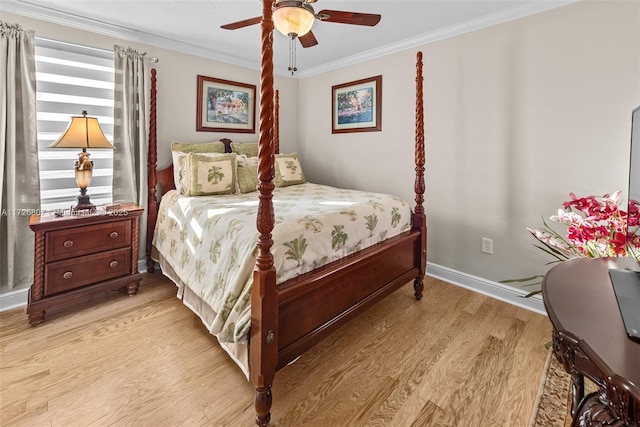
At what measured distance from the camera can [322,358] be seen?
189 centimetres

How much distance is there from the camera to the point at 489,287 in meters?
2.73

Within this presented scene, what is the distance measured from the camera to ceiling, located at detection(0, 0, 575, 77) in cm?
236

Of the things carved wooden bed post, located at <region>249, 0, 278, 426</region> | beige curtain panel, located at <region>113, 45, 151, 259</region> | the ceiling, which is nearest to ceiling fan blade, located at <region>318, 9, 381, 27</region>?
the ceiling

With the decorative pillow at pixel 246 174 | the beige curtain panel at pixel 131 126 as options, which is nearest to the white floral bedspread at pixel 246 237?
the decorative pillow at pixel 246 174

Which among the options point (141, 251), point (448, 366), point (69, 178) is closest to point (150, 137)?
point (69, 178)

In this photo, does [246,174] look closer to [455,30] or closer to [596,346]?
[455,30]

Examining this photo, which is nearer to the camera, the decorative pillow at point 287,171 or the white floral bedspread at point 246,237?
the white floral bedspread at point 246,237

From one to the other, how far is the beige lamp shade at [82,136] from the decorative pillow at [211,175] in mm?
638

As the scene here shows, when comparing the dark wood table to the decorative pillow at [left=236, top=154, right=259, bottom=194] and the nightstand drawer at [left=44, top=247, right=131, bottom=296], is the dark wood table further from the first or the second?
the nightstand drawer at [left=44, top=247, right=131, bottom=296]

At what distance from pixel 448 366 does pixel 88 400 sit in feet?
6.24

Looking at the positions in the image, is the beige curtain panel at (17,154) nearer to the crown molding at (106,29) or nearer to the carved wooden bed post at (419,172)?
the crown molding at (106,29)

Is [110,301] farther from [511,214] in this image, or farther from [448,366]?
A: [511,214]

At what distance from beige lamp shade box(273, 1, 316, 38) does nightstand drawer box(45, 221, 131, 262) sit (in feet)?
6.42

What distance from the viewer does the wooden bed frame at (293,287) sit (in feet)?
4.40
